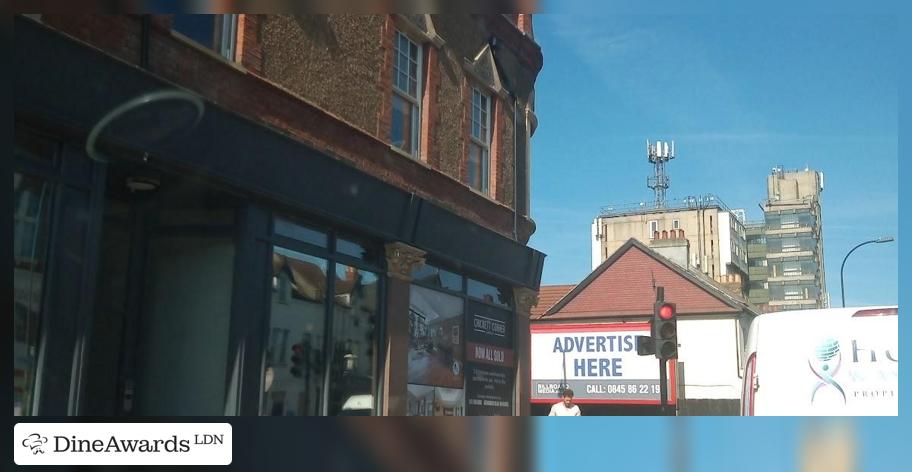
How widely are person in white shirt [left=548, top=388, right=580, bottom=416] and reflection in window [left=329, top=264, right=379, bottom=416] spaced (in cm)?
59

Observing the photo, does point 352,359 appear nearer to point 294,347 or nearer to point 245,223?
point 294,347

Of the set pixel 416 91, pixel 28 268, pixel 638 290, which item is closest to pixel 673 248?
pixel 638 290

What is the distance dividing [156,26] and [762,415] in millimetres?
2323

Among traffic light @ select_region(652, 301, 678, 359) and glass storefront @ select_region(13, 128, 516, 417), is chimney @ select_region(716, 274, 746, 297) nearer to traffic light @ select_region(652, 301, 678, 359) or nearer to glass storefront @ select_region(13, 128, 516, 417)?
traffic light @ select_region(652, 301, 678, 359)

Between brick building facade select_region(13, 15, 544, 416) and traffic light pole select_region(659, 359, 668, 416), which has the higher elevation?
brick building facade select_region(13, 15, 544, 416)

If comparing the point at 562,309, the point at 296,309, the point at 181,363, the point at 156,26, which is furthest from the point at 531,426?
the point at 156,26

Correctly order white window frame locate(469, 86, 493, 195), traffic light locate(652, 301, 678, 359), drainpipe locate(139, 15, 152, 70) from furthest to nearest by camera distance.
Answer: white window frame locate(469, 86, 493, 195)
drainpipe locate(139, 15, 152, 70)
traffic light locate(652, 301, 678, 359)

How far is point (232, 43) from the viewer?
111 inches

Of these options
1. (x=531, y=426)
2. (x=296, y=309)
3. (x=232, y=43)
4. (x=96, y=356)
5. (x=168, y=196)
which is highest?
(x=232, y=43)

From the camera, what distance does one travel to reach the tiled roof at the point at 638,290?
274cm

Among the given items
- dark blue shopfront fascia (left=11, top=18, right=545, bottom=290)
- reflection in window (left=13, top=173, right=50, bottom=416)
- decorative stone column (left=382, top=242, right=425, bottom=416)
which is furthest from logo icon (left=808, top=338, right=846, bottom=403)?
reflection in window (left=13, top=173, right=50, bottom=416)

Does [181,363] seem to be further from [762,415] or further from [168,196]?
[762,415]

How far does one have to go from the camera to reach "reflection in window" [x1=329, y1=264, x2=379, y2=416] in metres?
2.80

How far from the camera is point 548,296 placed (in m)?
2.84
